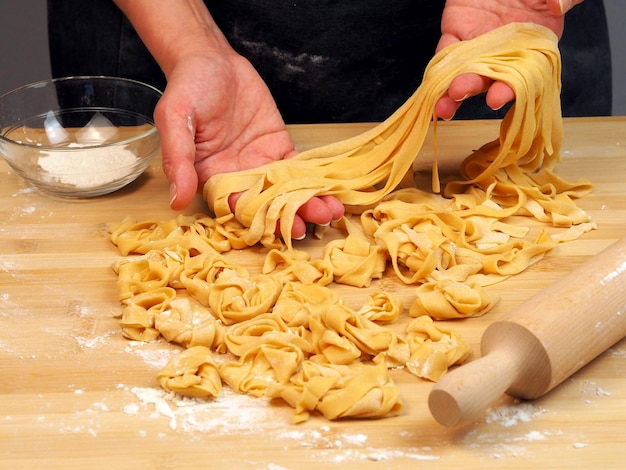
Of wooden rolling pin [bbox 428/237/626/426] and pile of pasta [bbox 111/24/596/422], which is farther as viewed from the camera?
pile of pasta [bbox 111/24/596/422]

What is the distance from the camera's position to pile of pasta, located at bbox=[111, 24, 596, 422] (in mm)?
1518

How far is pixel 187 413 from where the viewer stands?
1442mm

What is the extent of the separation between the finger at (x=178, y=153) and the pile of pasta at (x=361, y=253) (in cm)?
9

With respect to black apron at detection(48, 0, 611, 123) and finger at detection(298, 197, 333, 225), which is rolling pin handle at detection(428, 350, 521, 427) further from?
black apron at detection(48, 0, 611, 123)

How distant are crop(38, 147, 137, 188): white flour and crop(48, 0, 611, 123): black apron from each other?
22.6 inches

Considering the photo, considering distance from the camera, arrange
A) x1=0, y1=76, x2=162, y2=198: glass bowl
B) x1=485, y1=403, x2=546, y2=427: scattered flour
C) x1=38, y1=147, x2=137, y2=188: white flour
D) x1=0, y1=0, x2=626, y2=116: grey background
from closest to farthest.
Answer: x1=485, y1=403, x2=546, y2=427: scattered flour → x1=38, y1=147, x2=137, y2=188: white flour → x1=0, y1=76, x2=162, y2=198: glass bowl → x1=0, y1=0, x2=626, y2=116: grey background

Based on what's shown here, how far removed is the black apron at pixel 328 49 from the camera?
94.3 inches

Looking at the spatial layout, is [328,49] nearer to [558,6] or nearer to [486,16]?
[486,16]

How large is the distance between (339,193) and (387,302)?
37cm

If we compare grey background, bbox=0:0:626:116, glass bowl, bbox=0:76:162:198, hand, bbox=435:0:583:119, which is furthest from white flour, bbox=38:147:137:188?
grey background, bbox=0:0:626:116

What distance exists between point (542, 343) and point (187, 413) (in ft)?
1.90

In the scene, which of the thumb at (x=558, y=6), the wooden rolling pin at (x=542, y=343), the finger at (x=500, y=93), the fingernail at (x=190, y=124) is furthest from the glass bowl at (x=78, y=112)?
the wooden rolling pin at (x=542, y=343)

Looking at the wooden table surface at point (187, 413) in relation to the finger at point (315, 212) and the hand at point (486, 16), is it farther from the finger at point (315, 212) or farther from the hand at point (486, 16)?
the hand at point (486, 16)

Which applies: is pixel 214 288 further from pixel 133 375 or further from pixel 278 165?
pixel 278 165
